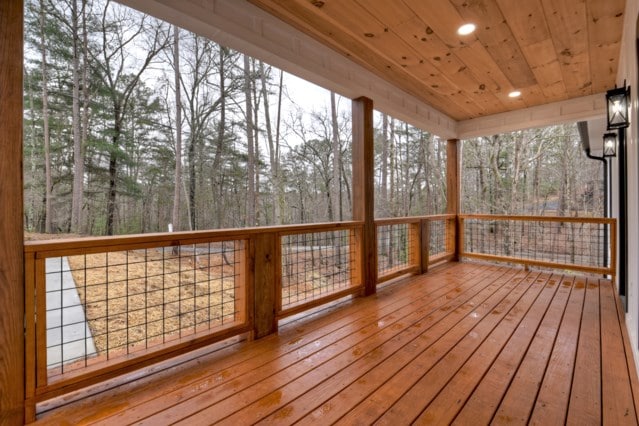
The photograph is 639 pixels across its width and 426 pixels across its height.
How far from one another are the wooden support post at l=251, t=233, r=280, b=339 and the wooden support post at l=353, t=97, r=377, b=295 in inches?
45.3

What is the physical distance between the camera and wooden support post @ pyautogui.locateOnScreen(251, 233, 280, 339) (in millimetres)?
2201

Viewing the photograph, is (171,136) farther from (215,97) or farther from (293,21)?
(293,21)

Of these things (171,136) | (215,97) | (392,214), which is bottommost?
(392,214)

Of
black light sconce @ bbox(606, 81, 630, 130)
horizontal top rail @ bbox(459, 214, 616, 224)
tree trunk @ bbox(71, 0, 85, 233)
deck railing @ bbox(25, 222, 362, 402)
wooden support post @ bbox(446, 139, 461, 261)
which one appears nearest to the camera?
deck railing @ bbox(25, 222, 362, 402)

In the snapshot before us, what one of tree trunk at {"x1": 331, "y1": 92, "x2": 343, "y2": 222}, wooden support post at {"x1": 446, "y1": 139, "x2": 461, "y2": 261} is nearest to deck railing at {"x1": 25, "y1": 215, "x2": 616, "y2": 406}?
wooden support post at {"x1": 446, "y1": 139, "x2": 461, "y2": 261}

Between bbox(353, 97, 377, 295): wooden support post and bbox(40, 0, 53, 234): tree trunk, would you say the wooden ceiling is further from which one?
bbox(40, 0, 53, 234): tree trunk

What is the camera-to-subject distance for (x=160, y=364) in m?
1.87

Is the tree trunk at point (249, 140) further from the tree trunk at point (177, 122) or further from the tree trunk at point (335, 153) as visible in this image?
the tree trunk at point (335, 153)

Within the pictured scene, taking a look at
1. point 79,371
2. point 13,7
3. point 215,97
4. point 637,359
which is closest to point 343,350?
point 79,371

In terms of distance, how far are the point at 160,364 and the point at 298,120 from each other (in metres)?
8.26

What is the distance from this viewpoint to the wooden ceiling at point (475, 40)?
2119 mm

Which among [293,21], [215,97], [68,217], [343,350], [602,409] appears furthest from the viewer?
[215,97]

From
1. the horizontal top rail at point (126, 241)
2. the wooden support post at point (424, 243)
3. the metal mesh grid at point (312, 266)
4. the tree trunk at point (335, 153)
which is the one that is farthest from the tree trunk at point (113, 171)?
the wooden support post at point (424, 243)

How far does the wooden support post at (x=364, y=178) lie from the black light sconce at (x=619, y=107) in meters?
1.97
